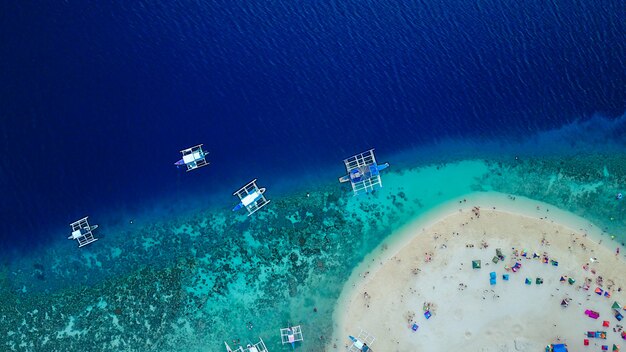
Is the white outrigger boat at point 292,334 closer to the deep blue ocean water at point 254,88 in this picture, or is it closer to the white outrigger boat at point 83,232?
the deep blue ocean water at point 254,88

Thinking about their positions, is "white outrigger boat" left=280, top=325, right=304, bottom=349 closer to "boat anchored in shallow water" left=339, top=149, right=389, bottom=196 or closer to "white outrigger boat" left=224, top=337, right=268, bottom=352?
"white outrigger boat" left=224, top=337, right=268, bottom=352

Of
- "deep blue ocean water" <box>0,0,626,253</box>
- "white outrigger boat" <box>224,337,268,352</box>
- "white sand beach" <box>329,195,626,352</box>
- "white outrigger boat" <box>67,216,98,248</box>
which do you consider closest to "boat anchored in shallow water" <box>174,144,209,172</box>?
"deep blue ocean water" <box>0,0,626,253</box>

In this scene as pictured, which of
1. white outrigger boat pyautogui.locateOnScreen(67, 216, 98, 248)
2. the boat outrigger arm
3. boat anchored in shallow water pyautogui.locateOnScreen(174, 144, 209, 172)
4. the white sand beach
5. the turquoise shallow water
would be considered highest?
boat anchored in shallow water pyautogui.locateOnScreen(174, 144, 209, 172)

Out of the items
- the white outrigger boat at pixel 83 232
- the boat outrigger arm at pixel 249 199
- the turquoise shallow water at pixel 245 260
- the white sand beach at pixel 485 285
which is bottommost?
the white sand beach at pixel 485 285

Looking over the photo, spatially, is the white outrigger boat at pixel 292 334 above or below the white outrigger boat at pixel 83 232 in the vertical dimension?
below

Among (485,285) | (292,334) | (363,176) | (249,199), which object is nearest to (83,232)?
(249,199)

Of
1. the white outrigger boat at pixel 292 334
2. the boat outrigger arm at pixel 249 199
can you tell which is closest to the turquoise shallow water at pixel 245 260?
the white outrigger boat at pixel 292 334
